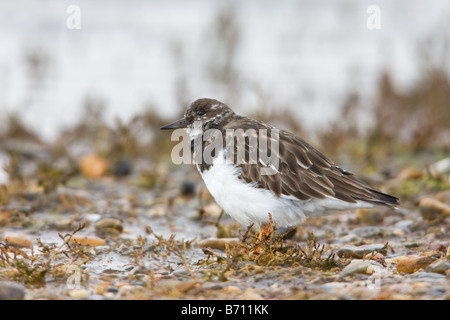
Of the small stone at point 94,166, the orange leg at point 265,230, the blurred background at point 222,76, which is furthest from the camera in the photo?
the blurred background at point 222,76

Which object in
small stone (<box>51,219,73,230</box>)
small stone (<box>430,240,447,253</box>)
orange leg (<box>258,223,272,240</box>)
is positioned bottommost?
small stone (<box>430,240,447,253</box>)

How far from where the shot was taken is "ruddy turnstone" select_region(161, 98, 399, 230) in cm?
356

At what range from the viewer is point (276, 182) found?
11.7 ft

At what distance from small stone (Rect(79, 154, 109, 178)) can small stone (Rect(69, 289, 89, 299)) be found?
346 centimetres

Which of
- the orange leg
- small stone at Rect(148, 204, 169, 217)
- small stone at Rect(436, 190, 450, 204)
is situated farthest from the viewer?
small stone at Rect(148, 204, 169, 217)

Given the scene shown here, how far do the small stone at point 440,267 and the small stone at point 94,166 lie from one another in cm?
398

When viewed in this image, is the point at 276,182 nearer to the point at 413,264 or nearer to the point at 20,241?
the point at 413,264

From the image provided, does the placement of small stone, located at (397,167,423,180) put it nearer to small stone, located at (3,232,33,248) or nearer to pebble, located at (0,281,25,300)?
small stone, located at (3,232,33,248)

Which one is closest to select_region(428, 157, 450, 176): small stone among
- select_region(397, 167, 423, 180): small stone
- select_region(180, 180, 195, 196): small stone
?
select_region(397, 167, 423, 180): small stone

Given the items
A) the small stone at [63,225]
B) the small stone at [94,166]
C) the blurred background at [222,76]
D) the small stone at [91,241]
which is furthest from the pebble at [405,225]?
the small stone at [94,166]

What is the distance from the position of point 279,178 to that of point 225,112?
0.88 metres

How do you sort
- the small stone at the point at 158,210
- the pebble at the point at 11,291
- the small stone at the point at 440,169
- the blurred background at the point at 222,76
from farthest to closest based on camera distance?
the blurred background at the point at 222,76
the small stone at the point at 440,169
the small stone at the point at 158,210
the pebble at the point at 11,291

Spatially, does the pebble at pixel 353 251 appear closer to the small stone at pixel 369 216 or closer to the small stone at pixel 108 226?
the small stone at pixel 369 216

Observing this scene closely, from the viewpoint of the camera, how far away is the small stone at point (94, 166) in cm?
632
